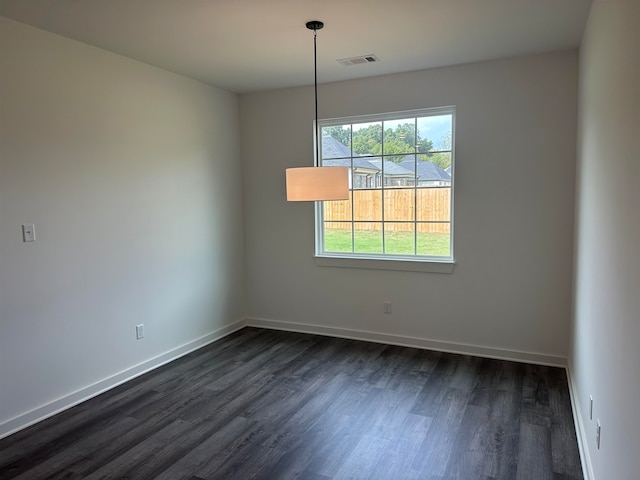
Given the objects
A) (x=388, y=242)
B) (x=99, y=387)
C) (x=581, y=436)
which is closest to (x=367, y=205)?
(x=388, y=242)

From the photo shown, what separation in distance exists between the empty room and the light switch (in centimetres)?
1

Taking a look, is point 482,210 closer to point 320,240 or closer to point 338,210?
point 338,210

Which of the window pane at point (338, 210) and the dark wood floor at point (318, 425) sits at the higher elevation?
the window pane at point (338, 210)

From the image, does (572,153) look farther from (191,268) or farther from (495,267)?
(191,268)

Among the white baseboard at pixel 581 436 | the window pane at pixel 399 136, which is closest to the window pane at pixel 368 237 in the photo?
the window pane at pixel 399 136

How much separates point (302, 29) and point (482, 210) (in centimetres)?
215

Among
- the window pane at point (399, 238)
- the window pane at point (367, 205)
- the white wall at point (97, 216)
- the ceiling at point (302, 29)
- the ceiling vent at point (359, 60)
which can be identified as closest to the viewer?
the ceiling at point (302, 29)

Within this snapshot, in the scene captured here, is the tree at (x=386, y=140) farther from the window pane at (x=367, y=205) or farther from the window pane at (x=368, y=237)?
the window pane at (x=368, y=237)

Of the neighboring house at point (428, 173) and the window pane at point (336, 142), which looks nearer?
the neighboring house at point (428, 173)

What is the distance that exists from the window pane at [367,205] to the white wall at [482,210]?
19.8 inches

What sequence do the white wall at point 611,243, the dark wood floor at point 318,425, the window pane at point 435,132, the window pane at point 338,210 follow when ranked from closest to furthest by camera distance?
the white wall at point 611,243
the dark wood floor at point 318,425
the window pane at point 435,132
the window pane at point 338,210

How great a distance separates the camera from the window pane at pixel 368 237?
451cm

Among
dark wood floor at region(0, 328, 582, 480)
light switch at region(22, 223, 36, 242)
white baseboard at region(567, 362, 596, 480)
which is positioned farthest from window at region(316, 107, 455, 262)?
light switch at region(22, 223, 36, 242)

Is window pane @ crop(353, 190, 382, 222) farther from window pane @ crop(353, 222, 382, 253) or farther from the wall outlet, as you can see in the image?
the wall outlet
